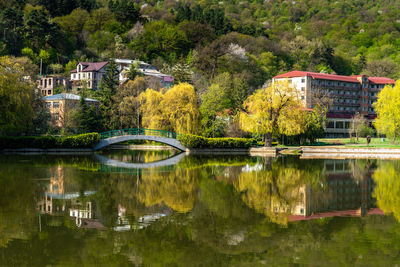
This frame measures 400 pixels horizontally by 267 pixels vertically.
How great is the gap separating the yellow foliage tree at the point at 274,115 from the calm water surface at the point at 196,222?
28.7 metres

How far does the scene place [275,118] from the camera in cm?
5334

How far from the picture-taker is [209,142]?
5203 centimetres

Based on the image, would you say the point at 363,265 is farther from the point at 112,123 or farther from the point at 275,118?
the point at 112,123

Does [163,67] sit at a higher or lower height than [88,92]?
higher

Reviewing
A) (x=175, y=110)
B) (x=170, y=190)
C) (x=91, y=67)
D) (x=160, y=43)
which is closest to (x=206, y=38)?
(x=160, y=43)

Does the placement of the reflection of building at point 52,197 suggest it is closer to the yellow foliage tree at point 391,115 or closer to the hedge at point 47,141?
the hedge at point 47,141

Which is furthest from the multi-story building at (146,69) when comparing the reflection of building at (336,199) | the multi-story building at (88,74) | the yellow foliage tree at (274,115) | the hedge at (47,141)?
the reflection of building at (336,199)

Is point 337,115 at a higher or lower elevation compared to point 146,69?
lower

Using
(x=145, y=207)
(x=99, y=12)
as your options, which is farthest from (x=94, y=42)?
(x=145, y=207)

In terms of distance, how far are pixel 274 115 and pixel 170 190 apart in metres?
34.7

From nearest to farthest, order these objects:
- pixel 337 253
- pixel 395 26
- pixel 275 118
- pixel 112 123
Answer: pixel 337 253, pixel 275 118, pixel 112 123, pixel 395 26

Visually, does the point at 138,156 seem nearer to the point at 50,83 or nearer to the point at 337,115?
the point at 50,83

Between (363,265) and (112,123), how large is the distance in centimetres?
5584

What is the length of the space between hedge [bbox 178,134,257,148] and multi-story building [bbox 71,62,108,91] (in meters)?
47.4
